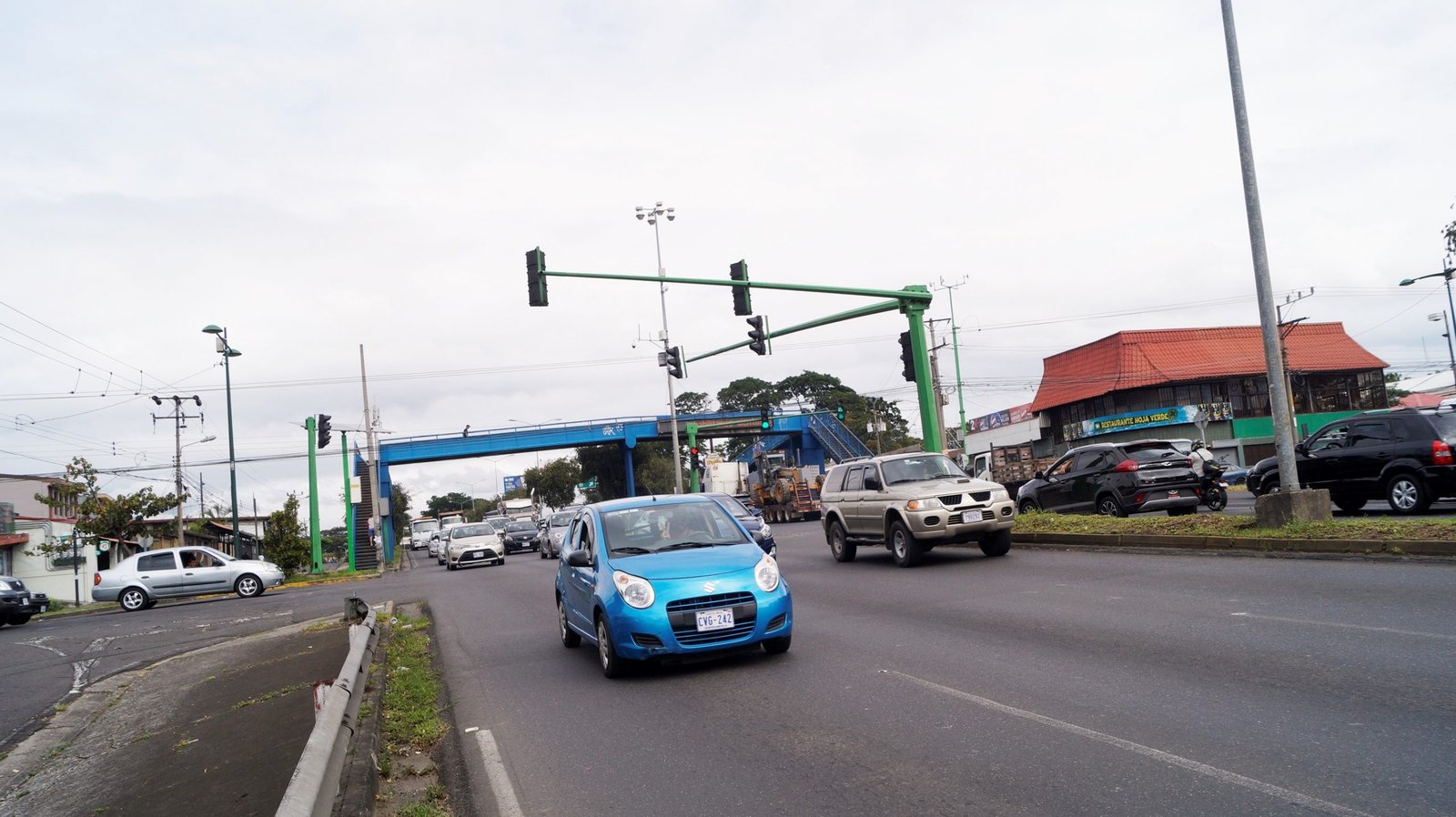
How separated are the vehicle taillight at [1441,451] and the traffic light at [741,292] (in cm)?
1191

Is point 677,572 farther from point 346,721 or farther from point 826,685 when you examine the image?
point 346,721

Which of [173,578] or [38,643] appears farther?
[173,578]

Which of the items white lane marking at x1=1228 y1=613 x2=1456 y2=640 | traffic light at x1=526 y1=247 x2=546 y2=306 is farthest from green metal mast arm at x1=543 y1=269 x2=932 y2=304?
white lane marking at x1=1228 y1=613 x2=1456 y2=640

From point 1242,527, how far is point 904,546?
193 inches

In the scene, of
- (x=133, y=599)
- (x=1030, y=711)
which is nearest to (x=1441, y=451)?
(x=1030, y=711)

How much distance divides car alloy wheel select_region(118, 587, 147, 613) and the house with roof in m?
42.1

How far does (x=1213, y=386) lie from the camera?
49562 millimetres

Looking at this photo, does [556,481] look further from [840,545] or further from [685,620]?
[685,620]

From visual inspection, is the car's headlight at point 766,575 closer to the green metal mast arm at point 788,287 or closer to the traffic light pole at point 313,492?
the green metal mast arm at point 788,287

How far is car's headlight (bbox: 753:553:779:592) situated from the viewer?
8.31m

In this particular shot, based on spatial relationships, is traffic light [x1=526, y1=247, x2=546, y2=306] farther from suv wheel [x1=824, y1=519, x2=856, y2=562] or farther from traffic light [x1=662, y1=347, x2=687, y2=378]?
traffic light [x1=662, y1=347, x2=687, y2=378]

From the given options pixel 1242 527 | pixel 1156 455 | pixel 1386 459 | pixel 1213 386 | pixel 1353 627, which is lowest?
pixel 1353 627

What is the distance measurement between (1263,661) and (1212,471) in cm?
1365

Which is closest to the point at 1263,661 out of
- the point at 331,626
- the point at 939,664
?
the point at 939,664
